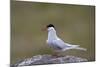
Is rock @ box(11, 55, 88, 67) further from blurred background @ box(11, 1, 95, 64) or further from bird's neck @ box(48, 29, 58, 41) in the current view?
bird's neck @ box(48, 29, 58, 41)

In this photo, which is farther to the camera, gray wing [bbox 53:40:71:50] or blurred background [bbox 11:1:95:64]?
gray wing [bbox 53:40:71:50]

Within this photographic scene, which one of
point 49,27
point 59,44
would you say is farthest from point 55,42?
point 49,27

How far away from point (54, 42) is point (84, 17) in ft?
1.48

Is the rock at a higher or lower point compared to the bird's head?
lower

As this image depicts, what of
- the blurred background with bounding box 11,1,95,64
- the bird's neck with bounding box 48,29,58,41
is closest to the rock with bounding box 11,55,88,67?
the blurred background with bounding box 11,1,95,64

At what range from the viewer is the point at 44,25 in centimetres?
194

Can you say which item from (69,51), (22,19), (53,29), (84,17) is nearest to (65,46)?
(69,51)

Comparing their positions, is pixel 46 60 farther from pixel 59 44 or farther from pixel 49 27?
pixel 49 27

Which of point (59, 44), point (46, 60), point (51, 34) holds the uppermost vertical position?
point (51, 34)

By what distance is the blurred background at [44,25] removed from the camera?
6.08 ft

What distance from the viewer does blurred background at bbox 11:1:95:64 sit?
1.85 m

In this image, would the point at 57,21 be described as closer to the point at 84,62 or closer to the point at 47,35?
the point at 47,35

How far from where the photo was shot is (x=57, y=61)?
1991mm

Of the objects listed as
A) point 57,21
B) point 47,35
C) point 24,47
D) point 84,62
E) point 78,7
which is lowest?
point 84,62
